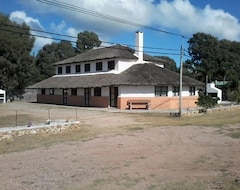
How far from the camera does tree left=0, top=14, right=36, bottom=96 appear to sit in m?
60.3

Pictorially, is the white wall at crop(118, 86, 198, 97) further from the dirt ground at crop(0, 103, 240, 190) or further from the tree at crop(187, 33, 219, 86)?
the tree at crop(187, 33, 219, 86)

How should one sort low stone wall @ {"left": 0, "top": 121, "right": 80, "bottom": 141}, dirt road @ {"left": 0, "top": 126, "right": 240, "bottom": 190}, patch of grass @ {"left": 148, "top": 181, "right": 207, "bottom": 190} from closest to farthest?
patch of grass @ {"left": 148, "top": 181, "right": 207, "bottom": 190} → dirt road @ {"left": 0, "top": 126, "right": 240, "bottom": 190} → low stone wall @ {"left": 0, "top": 121, "right": 80, "bottom": 141}

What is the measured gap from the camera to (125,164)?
429 inches

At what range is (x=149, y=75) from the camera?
4150cm

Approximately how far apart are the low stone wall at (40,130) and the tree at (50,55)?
193ft

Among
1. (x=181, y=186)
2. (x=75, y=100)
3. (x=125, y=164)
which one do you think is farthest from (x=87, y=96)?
(x=181, y=186)

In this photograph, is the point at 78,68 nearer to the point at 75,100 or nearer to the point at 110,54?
the point at 75,100

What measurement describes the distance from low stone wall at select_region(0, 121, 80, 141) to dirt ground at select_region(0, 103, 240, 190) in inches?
138

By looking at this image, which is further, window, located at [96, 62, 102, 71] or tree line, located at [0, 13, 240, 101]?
tree line, located at [0, 13, 240, 101]

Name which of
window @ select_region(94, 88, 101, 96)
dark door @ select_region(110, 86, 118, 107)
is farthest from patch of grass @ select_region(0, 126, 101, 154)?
window @ select_region(94, 88, 101, 96)

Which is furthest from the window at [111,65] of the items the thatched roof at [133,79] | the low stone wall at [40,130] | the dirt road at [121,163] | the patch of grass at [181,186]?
the patch of grass at [181,186]

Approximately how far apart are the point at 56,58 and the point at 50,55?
5.17ft

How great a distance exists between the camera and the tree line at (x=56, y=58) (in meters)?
61.6

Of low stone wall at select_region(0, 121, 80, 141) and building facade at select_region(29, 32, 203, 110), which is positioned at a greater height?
building facade at select_region(29, 32, 203, 110)
